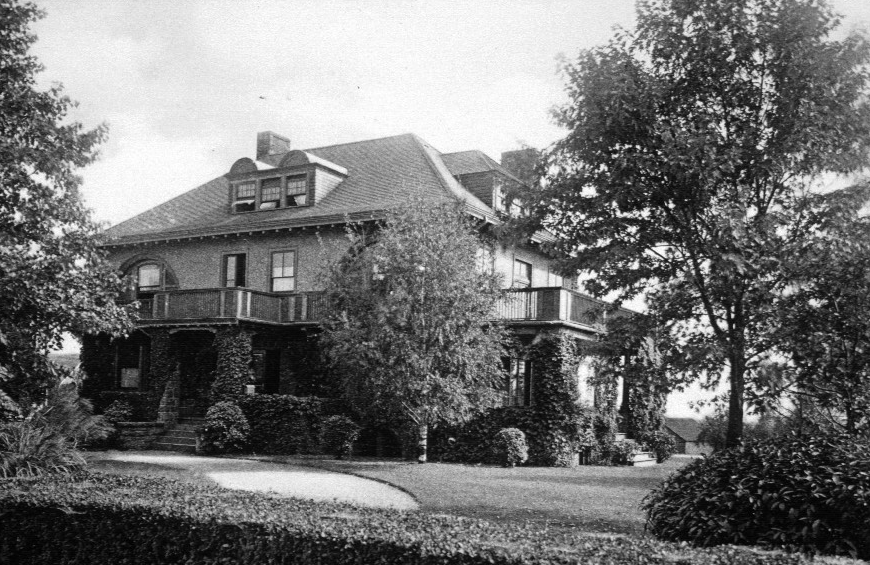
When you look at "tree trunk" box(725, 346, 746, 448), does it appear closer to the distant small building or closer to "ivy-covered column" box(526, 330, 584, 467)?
"ivy-covered column" box(526, 330, 584, 467)

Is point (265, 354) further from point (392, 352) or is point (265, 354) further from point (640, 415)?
point (640, 415)

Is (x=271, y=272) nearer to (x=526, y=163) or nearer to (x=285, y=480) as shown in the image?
(x=285, y=480)

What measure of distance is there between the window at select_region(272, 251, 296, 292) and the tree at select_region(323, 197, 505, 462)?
660 centimetres

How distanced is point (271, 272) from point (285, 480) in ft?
43.5

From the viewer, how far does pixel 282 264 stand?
1180 inches

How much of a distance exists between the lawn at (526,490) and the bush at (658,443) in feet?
15.6

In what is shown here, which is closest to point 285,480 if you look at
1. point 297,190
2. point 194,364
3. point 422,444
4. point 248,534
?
point 422,444

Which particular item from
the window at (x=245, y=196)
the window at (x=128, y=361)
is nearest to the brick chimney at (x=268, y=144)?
the window at (x=245, y=196)

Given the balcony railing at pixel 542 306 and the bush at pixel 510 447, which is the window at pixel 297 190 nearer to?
the balcony railing at pixel 542 306

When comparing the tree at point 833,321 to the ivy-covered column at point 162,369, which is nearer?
the tree at point 833,321

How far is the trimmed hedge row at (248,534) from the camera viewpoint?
720cm

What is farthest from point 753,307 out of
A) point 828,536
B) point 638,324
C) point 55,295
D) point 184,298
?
point 184,298

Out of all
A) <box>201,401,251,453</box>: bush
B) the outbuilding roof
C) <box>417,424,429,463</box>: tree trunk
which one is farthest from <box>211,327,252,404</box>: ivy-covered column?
the outbuilding roof

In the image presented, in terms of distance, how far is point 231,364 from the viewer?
26641 millimetres
